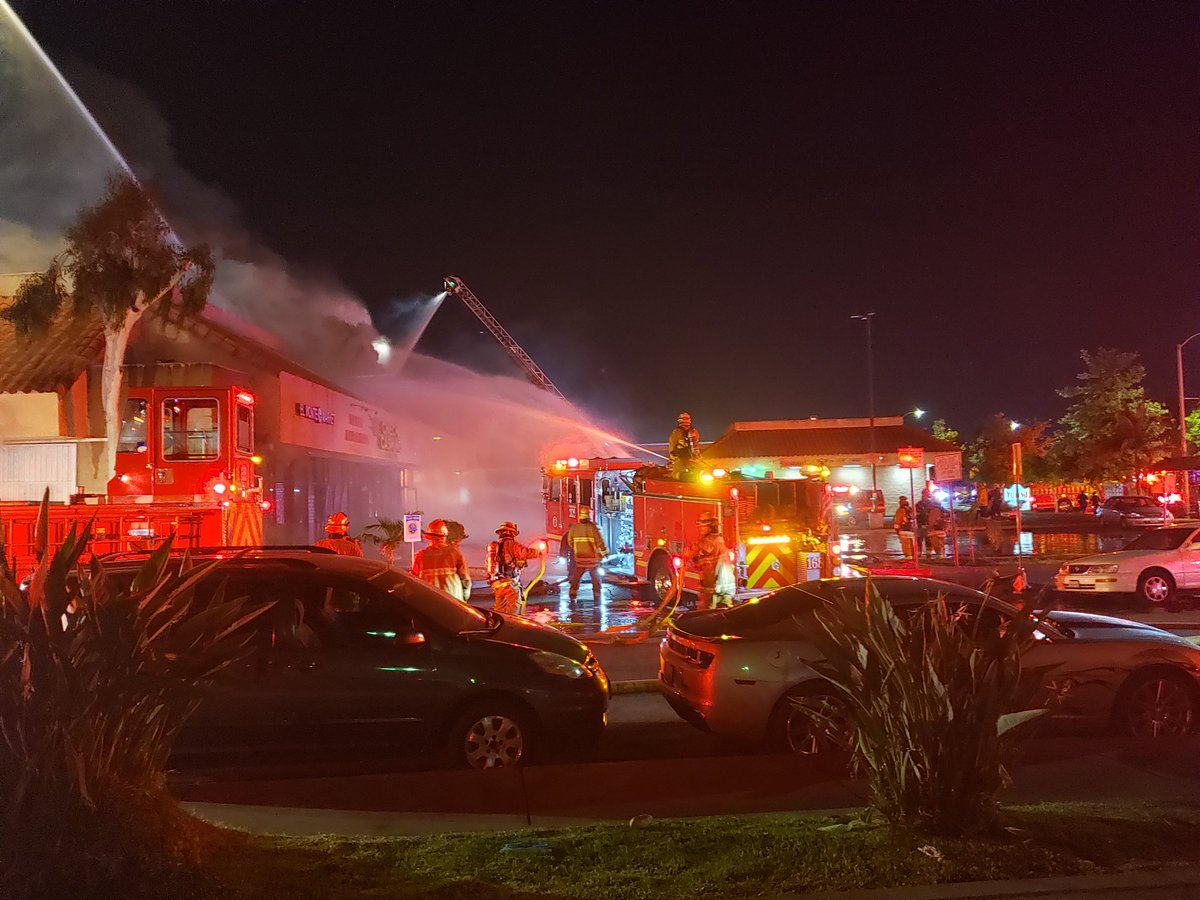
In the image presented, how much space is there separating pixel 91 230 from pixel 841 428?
38587 mm

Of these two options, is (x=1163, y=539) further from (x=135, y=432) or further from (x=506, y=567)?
(x=135, y=432)

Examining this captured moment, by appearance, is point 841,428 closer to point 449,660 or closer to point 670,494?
point 670,494

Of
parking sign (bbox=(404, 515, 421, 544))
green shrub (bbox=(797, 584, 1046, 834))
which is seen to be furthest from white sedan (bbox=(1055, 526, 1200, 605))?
green shrub (bbox=(797, 584, 1046, 834))

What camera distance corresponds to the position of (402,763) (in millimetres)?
6168

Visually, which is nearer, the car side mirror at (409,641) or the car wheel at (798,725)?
the car side mirror at (409,641)

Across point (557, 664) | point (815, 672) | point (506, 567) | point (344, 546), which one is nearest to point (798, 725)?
point (815, 672)

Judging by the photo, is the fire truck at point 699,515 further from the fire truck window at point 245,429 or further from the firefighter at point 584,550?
the fire truck window at point 245,429

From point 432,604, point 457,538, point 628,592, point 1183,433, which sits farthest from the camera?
point 1183,433

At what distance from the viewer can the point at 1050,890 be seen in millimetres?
3654

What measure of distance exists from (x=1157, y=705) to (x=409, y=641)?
17.7ft

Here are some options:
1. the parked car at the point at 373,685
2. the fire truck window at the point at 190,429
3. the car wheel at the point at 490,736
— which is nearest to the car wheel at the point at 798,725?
the parked car at the point at 373,685

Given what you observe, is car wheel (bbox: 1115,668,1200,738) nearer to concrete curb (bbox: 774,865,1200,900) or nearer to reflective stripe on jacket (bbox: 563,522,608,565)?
concrete curb (bbox: 774,865,1200,900)

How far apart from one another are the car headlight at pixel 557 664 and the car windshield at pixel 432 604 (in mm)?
489

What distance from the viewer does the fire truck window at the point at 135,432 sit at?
15.3 meters
